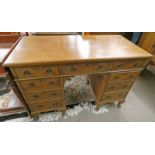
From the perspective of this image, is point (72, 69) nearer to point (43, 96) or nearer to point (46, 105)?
point (43, 96)

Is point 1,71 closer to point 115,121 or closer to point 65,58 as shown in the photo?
point 65,58

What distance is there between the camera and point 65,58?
90cm

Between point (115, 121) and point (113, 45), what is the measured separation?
3.03 ft

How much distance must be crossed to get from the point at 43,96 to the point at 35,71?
1.10 ft

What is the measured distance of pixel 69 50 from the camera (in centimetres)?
101

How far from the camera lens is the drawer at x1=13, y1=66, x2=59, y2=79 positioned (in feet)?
2.88

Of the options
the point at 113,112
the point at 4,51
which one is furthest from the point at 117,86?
the point at 4,51

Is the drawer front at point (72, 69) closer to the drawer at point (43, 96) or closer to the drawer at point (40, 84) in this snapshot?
the drawer at point (40, 84)

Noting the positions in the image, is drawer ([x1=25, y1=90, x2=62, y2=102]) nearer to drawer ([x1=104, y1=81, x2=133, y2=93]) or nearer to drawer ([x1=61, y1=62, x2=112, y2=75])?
drawer ([x1=61, y1=62, x2=112, y2=75])

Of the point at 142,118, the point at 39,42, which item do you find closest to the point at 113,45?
the point at 39,42

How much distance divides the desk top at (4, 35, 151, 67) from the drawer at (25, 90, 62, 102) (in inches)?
14.7

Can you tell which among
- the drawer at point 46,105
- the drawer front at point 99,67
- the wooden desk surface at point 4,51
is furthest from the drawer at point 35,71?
the drawer at point 46,105

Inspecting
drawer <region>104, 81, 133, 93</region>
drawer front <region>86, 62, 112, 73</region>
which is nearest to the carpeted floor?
drawer <region>104, 81, 133, 93</region>

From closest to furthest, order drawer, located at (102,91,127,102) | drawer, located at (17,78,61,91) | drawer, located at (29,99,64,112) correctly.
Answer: drawer, located at (17,78,61,91) < drawer, located at (29,99,64,112) < drawer, located at (102,91,127,102)
